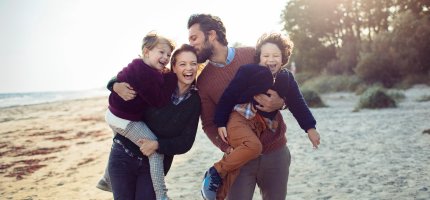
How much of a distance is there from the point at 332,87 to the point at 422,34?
5734 mm

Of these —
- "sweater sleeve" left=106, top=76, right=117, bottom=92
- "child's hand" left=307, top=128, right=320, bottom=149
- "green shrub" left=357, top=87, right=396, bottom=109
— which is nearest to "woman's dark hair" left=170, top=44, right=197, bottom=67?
"sweater sleeve" left=106, top=76, right=117, bottom=92

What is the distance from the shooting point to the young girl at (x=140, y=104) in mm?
3012

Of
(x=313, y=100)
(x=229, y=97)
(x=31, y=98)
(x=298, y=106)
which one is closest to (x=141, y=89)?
(x=229, y=97)

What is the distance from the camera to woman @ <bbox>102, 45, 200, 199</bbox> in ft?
9.98

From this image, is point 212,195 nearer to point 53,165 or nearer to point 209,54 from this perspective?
point 209,54

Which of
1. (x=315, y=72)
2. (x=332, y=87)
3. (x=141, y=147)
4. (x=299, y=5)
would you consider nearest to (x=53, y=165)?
(x=141, y=147)

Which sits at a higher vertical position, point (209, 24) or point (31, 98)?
point (209, 24)

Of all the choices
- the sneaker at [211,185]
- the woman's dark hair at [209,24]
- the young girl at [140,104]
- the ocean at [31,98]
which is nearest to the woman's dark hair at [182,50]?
the young girl at [140,104]

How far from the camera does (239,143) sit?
3.02 meters

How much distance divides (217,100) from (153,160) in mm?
725

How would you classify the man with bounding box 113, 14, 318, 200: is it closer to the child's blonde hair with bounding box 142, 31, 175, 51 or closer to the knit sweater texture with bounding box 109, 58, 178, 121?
the knit sweater texture with bounding box 109, 58, 178, 121

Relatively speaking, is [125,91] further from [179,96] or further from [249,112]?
[249,112]

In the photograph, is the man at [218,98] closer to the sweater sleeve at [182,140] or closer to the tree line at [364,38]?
the sweater sleeve at [182,140]

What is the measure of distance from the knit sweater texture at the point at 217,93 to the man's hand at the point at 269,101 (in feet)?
0.62
